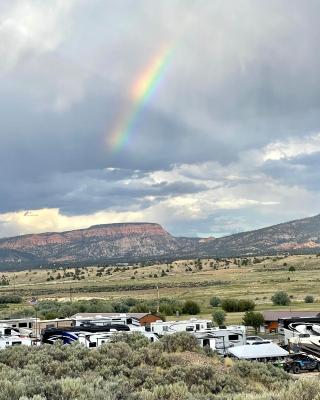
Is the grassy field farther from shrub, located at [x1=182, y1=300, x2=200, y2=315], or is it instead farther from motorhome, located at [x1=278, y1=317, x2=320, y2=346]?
motorhome, located at [x1=278, y1=317, x2=320, y2=346]

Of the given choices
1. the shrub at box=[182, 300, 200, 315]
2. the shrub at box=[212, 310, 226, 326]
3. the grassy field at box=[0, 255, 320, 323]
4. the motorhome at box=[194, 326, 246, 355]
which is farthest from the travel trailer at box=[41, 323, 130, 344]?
the shrub at box=[182, 300, 200, 315]

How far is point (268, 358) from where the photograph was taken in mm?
35750

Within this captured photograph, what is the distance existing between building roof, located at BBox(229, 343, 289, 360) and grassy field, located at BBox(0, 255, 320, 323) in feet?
88.0

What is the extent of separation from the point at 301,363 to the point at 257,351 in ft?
9.76

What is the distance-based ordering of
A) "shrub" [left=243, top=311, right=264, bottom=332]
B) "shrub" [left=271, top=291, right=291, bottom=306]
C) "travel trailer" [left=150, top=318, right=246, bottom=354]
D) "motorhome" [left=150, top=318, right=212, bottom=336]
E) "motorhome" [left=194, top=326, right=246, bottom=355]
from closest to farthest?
"travel trailer" [left=150, top=318, right=246, bottom=354] → "motorhome" [left=194, top=326, right=246, bottom=355] → "motorhome" [left=150, top=318, right=212, bottom=336] → "shrub" [left=243, top=311, right=264, bottom=332] → "shrub" [left=271, top=291, right=291, bottom=306]

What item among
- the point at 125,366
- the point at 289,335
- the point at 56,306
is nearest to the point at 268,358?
the point at 289,335

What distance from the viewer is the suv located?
112 feet

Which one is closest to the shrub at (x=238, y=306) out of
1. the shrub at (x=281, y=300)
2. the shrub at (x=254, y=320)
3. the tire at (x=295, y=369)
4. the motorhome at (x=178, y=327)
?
the shrub at (x=281, y=300)

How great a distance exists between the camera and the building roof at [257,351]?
35344mm

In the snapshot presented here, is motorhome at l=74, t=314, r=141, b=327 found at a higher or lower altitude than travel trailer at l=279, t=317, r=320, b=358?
higher

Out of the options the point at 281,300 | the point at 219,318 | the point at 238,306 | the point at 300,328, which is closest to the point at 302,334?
the point at 300,328

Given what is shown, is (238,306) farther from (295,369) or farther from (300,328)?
(295,369)

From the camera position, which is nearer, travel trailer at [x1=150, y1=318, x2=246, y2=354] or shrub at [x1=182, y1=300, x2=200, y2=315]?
travel trailer at [x1=150, y1=318, x2=246, y2=354]

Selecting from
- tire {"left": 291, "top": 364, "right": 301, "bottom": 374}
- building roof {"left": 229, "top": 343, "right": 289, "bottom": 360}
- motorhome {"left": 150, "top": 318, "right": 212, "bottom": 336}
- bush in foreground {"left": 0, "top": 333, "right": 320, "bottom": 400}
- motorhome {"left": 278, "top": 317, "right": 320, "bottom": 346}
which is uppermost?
bush in foreground {"left": 0, "top": 333, "right": 320, "bottom": 400}
